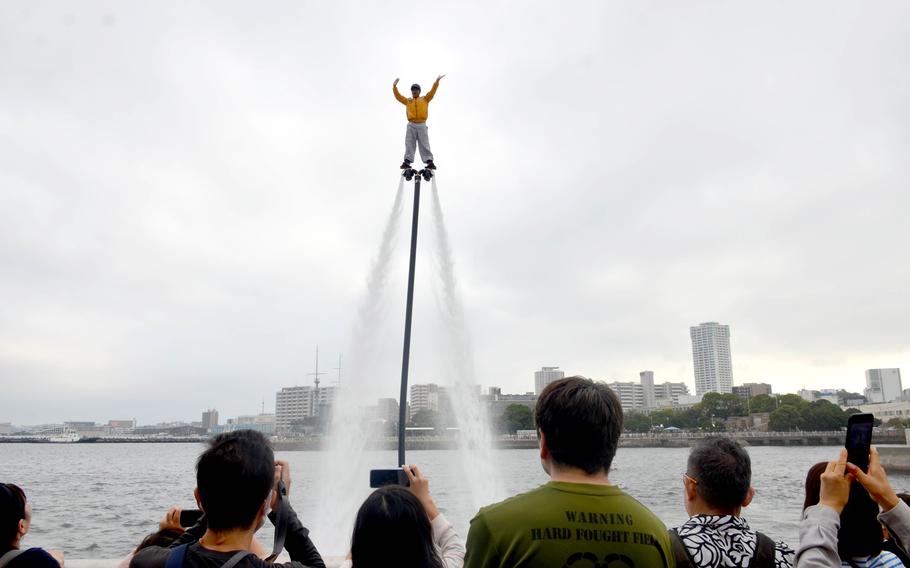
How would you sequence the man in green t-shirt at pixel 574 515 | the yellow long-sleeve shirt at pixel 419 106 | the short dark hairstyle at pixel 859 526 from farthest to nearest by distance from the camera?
the yellow long-sleeve shirt at pixel 419 106
the short dark hairstyle at pixel 859 526
the man in green t-shirt at pixel 574 515

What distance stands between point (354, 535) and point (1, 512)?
242 cm

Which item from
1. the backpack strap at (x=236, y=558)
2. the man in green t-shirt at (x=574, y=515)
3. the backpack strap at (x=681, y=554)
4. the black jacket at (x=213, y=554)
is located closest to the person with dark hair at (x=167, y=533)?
the black jacket at (x=213, y=554)

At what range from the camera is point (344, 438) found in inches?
661

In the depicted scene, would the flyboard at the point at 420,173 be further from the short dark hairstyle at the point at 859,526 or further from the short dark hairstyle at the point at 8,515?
the short dark hairstyle at the point at 859,526

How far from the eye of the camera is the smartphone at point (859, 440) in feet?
11.3

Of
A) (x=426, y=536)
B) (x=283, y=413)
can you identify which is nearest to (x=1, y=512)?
(x=426, y=536)

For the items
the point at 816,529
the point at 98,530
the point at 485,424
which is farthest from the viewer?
the point at 98,530

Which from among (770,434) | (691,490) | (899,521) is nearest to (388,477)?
(691,490)

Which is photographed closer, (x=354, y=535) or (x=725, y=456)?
(x=354, y=535)

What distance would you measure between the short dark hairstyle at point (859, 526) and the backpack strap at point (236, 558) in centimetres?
306

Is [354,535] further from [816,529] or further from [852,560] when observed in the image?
[852,560]

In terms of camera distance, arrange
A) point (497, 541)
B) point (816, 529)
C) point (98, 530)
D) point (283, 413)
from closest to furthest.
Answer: point (497, 541) → point (816, 529) → point (98, 530) → point (283, 413)

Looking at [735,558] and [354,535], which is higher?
[354,535]

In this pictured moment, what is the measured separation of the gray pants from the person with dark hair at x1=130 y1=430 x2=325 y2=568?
286 inches
